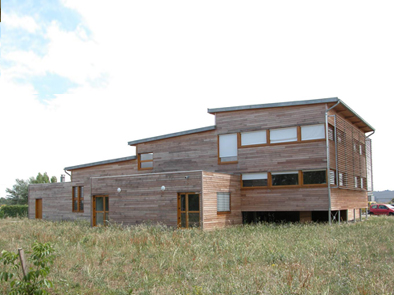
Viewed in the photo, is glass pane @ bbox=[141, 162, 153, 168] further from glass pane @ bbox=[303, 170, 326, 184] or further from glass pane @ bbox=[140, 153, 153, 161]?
glass pane @ bbox=[303, 170, 326, 184]

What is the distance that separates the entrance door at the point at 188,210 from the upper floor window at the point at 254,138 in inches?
175

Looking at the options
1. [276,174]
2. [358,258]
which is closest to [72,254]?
[358,258]

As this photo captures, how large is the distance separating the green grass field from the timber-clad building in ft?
14.3

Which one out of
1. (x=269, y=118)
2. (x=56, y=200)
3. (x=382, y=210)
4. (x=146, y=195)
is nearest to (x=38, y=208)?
(x=56, y=200)

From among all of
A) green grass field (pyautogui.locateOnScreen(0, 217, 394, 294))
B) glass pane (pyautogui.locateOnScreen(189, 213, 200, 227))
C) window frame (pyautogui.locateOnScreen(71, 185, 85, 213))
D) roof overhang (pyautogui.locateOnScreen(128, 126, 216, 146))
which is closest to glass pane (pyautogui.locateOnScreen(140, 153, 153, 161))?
roof overhang (pyautogui.locateOnScreen(128, 126, 216, 146))

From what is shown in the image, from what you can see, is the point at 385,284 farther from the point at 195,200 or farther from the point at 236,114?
the point at 236,114

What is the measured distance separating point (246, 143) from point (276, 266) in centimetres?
1203

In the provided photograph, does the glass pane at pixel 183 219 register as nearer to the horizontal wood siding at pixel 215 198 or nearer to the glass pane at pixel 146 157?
the horizontal wood siding at pixel 215 198

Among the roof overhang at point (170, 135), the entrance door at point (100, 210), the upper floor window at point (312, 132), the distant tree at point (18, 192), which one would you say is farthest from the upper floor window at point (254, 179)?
the distant tree at point (18, 192)

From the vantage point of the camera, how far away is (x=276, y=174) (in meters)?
20.1

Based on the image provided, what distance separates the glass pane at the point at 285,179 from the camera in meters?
19.6

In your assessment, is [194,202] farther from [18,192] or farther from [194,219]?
[18,192]

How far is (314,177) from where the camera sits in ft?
63.1

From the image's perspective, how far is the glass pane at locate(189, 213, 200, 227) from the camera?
1789cm
